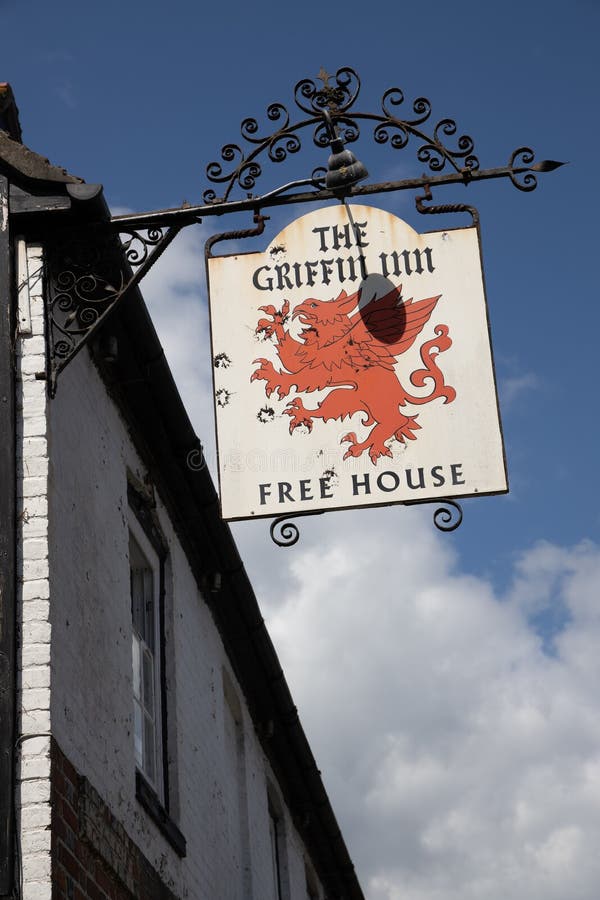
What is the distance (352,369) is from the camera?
23.6ft

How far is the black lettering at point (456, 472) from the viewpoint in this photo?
6930mm

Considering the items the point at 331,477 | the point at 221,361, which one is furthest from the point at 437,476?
A: the point at 221,361

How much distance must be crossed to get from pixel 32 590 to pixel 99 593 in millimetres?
1249

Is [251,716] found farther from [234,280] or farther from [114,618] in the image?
[234,280]

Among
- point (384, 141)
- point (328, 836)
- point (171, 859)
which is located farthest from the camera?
point (328, 836)

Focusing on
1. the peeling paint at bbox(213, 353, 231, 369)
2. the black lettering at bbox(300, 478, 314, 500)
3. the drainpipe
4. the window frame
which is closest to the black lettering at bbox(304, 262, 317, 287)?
the peeling paint at bbox(213, 353, 231, 369)

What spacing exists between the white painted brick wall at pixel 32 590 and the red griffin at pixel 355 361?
43.9 inches

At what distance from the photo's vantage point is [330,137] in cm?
746

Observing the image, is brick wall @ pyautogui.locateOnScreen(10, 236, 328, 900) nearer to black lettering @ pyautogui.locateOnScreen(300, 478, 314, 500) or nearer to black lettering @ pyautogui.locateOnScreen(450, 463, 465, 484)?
black lettering @ pyautogui.locateOnScreen(300, 478, 314, 500)

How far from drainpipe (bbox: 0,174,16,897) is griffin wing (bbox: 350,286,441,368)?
67.8 inches

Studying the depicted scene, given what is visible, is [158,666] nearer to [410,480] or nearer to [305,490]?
[305,490]

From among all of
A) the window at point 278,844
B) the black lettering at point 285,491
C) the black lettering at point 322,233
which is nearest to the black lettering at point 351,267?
the black lettering at point 322,233

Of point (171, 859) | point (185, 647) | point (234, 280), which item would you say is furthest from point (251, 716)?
point (234, 280)

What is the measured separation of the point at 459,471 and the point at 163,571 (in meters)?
3.66
